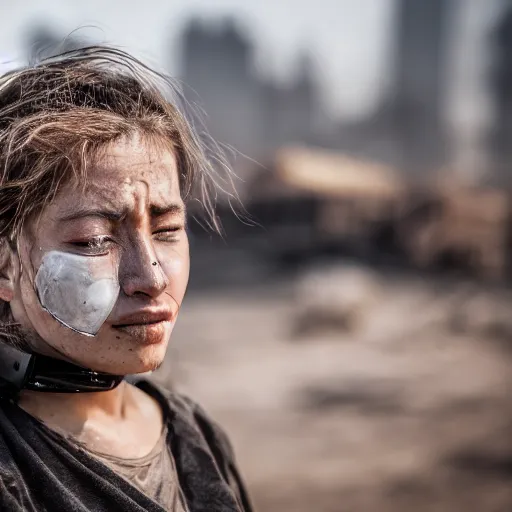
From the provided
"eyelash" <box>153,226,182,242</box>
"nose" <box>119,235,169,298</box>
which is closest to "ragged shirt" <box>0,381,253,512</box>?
"nose" <box>119,235,169,298</box>

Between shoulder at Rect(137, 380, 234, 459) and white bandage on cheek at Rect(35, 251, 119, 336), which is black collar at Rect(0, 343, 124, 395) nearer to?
white bandage on cheek at Rect(35, 251, 119, 336)

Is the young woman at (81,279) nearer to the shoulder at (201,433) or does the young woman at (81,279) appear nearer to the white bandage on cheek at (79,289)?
the white bandage on cheek at (79,289)

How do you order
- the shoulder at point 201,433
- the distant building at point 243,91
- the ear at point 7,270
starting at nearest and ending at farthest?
the ear at point 7,270
the shoulder at point 201,433
the distant building at point 243,91

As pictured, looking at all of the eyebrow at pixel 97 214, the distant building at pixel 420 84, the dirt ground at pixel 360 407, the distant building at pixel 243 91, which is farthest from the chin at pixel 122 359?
the distant building at pixel 243 91

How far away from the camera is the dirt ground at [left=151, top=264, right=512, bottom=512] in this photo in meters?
4.95

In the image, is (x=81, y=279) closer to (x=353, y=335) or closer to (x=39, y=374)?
(x=39, y=374)

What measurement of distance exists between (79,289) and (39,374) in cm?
17

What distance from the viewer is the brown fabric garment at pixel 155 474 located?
1381 mm

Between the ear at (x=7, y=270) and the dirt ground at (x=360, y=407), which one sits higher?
the ear at (x=7, y=270)

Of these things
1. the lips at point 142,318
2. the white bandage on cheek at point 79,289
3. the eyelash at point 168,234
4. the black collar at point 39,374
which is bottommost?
the black collar at point 39,374

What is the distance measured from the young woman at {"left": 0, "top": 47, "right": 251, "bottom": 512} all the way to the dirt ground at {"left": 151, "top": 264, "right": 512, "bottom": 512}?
547mm

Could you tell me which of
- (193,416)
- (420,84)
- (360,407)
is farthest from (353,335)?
(420,84)

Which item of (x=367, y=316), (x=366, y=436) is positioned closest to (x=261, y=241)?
(x=367, y=316)

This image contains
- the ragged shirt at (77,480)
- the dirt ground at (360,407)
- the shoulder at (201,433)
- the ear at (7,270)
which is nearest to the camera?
the ragged shirt at (77,480)
